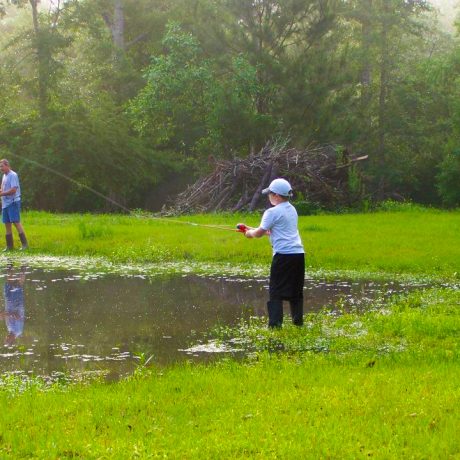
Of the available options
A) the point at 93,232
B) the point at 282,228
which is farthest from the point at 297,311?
the point at 93,232

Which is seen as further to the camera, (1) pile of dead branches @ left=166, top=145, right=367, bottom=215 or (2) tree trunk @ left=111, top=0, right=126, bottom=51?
(2) tree trunk @ left=111, top=0, right=126, bottom=51

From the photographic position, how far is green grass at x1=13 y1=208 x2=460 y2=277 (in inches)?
602

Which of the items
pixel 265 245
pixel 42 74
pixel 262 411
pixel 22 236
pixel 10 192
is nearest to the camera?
pixel 262 411

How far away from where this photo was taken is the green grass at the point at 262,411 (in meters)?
5.05

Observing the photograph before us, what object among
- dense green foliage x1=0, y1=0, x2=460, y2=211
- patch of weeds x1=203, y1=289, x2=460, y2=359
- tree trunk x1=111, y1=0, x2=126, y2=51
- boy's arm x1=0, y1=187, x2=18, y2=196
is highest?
tree trunk x1=111, y1=0, x2=126, y2=51

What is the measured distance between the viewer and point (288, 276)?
935 cm

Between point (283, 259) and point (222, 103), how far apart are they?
77.5ft

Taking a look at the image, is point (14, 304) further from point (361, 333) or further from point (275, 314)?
point (361, 333)

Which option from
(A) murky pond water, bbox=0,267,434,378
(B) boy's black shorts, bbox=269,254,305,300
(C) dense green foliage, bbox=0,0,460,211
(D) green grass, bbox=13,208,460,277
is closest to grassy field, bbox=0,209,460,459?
(B) boy's black shorts, bbox=269,254,305,300

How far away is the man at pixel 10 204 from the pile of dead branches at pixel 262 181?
458 inches

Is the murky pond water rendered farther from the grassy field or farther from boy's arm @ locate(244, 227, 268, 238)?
boy's arm @ locate(244, 227, 268, 238)

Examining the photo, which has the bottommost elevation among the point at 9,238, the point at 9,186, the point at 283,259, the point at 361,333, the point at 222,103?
the point at 361,333

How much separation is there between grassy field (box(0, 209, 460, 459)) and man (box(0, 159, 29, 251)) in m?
9.54

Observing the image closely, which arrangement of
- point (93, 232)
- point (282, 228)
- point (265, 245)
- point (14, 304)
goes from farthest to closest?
point (93, 232), point (265, 245), point (14, 304), point (282, 228)
